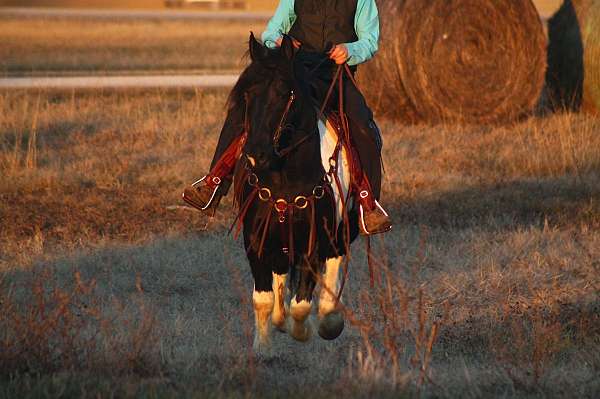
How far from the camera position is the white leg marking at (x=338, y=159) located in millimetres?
7855

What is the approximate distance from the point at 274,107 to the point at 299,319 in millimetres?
1555

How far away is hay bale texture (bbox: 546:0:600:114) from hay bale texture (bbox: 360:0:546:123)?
1.62 ft

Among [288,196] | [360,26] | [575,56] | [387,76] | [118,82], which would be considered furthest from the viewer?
[118,82]

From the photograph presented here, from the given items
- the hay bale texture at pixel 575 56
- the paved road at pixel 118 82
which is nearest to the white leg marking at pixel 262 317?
the hay bale texture at pixel 575 56

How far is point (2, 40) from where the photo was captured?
3597cm

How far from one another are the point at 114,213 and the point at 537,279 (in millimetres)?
4336

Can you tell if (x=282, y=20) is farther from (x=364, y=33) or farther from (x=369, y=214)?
(x=369, y=214)

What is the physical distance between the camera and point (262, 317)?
8.09m

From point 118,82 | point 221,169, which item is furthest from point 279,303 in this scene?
point 118,82

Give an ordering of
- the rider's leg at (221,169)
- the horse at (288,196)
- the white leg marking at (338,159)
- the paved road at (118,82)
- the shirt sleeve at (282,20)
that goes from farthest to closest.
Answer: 1. the paved road at (118,82)
2. the shirt sleeve at (282,20)
3. the white leg marking at (338,159)
4. the rider's leg at (221,169)
5. the horse at (288,196)

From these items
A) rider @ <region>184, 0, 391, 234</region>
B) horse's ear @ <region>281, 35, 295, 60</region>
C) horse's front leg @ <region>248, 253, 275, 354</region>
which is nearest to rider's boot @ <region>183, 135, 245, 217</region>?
rider @ <region>184, 0, 391, 234</region>

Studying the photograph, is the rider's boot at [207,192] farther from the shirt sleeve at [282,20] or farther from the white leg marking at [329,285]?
the shirt sleeve at [282,20]

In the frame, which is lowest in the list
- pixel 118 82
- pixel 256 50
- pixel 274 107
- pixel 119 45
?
pixel 119 45

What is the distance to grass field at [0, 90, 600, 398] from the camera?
686cm
